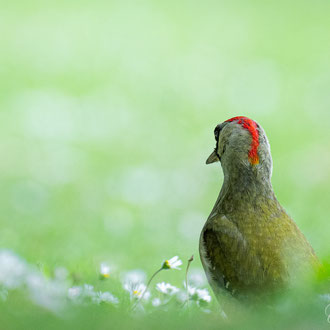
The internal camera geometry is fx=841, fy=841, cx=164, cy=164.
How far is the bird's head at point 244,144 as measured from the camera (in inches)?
190

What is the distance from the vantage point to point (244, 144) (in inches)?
191

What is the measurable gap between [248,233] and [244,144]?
1.81 feet

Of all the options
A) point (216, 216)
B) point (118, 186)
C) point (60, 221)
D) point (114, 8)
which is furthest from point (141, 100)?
point (216, 216)

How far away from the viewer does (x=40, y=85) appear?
533 inches

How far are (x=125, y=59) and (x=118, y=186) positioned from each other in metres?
5.92

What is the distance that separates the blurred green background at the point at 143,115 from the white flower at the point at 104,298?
2.40 ft

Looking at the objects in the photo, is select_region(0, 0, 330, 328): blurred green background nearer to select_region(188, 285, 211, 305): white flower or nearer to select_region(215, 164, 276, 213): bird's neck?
select_region(215, 164, 276, 213): bird's neck

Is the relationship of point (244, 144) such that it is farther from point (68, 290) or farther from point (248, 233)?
point (68, 290)

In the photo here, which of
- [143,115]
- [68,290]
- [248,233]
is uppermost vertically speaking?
[143,115]

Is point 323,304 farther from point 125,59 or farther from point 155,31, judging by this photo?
point 155,31

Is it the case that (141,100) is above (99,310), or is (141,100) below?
above

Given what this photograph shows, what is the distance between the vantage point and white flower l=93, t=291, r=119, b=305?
4.38 meters

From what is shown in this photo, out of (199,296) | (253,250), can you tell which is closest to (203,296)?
(199,296)

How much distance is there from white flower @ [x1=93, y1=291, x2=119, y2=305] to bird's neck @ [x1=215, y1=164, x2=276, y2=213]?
35.5 inches
